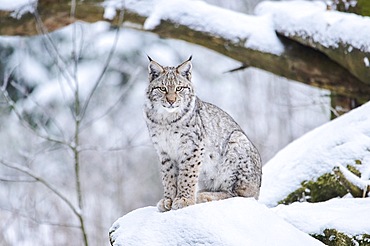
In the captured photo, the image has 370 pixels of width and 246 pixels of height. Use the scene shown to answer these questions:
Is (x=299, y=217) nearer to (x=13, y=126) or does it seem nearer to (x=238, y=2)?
(x=13, y=126)

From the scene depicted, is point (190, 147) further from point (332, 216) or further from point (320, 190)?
point (320, 190)

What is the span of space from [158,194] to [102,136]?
5.69 ft

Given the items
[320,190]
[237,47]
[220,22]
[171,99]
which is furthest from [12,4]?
[320,190]

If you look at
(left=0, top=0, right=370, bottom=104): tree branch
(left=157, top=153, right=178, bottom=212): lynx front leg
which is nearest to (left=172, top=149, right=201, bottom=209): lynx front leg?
(left=157, top=153, right=178, bottom=212): lynx front leg

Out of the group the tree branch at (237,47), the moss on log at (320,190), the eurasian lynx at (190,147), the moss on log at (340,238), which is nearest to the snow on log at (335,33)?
the tree branch at (237,47)

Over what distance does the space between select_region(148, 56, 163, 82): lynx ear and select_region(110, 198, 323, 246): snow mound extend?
100cm

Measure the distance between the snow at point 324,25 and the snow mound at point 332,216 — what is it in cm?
231

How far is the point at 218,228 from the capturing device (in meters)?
4.30

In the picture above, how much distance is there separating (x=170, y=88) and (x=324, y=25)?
9.21 feet

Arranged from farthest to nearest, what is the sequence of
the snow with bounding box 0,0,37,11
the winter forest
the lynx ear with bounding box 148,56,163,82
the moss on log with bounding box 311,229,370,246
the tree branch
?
the snow with bounding box 0,0,37,11, the tree branch, the lynx ear with bounding box 148,56,163,82, the winter forest, the moss on log with bounding box 311,229,370,246

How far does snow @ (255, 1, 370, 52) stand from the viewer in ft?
23.0

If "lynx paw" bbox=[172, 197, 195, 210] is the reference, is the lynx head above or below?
above

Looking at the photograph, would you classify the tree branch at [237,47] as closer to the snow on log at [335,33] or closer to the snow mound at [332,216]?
the snow on log at [335,33]

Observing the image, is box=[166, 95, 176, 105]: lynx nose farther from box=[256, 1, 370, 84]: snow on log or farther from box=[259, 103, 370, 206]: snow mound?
box=[256, 1, 370, 84]: snow on log
